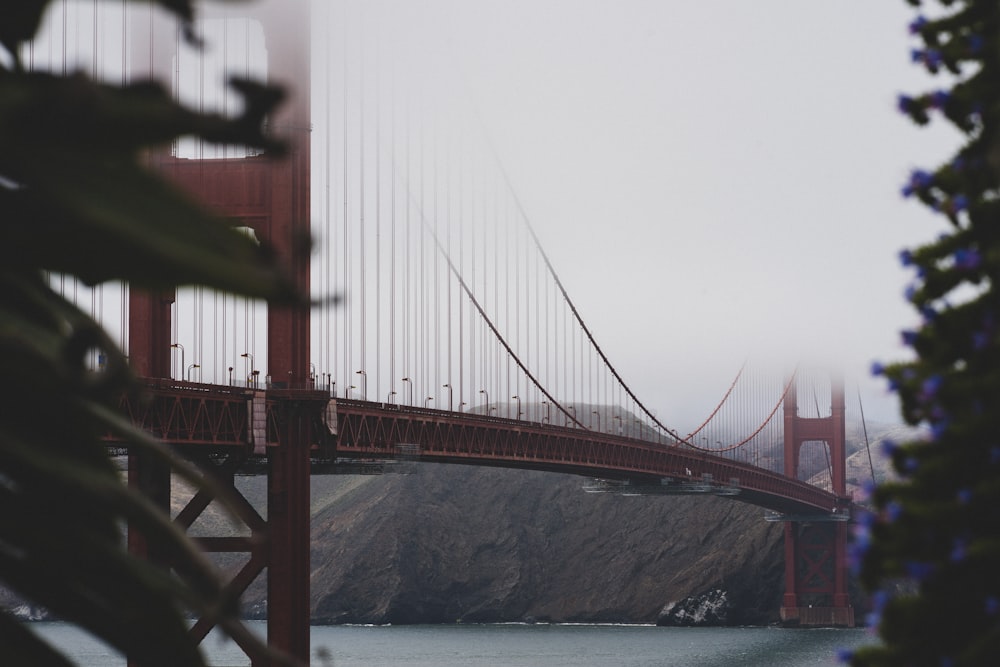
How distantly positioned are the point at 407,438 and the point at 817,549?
62.1 metres

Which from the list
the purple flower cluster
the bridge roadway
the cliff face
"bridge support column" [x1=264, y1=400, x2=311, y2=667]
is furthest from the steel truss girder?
the cliff face

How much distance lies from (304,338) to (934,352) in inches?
1043

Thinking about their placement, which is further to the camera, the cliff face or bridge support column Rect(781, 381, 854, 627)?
the cliff face

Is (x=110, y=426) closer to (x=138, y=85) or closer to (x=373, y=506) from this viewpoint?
(x=138, y=85)

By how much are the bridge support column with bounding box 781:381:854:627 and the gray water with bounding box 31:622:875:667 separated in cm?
153

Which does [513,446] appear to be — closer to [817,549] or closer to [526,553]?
[817,549]

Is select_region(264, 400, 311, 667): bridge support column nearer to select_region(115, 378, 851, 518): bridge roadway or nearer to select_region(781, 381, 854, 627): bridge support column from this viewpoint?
select_region(115, 378, 851, 518): bridge roadway

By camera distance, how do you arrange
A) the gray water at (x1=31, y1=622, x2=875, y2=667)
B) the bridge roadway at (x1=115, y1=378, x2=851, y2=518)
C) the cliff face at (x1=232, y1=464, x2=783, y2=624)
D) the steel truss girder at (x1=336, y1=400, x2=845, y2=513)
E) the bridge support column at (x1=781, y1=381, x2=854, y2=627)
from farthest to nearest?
the cliff face at (x1=232, y1=464, x2=783, y2=624), the bridge support column at (x1=781, y1=381, x2=854, y2=627), the gray water at (x1=31, y1=622, x2=875, y2=667), the steel truss girder at (x1=336, y1=400, x2=845, y2=513), the bridge roadway at (x1=115, y1=378, x2=851, y2=518)

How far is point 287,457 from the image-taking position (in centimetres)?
3059

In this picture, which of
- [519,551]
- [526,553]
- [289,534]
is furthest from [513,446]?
[519,551]

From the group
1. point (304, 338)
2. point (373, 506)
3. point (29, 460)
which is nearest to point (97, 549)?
point (29, 460)

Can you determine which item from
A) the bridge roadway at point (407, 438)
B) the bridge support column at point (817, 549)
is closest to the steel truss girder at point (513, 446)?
the bridge roadway at point (407, 438)

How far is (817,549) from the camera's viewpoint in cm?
9650

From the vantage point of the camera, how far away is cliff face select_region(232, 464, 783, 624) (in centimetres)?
11981
